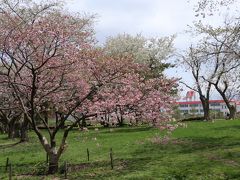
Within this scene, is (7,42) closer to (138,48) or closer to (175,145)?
(175,145)

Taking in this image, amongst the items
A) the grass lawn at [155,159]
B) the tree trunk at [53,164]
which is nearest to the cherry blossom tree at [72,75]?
the tree trunk at [53,164]

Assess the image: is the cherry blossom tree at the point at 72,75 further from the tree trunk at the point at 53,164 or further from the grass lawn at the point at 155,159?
the grass lawn at the point at 155,159

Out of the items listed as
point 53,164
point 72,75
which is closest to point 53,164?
point 53,164

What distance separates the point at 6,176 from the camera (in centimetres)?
1873

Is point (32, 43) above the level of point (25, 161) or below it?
above

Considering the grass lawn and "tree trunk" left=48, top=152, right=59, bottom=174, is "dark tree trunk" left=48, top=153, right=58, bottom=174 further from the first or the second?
the grass lawn

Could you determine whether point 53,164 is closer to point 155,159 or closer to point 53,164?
point 53,164

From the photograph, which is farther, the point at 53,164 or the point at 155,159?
the point at 155,159

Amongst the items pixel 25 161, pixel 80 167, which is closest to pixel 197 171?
pixel 80 167

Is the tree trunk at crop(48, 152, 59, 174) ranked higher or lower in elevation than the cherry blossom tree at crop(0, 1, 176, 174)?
lower

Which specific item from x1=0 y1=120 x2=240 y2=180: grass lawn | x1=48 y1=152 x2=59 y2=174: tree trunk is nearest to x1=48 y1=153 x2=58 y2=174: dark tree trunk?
x1=48 y1=152 x2=59 y2=174: tree trunk

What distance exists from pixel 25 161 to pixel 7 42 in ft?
30.5

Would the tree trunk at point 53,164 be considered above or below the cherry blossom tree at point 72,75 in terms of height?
below

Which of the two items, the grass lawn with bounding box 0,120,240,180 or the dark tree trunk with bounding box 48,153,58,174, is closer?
the grass lawn with bounding box 0,120,240,180
